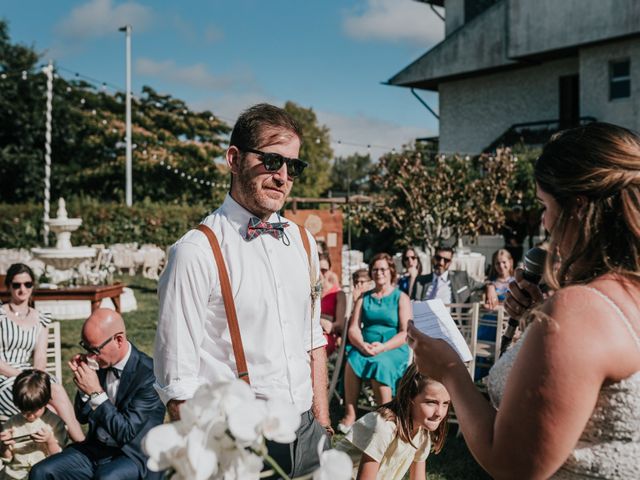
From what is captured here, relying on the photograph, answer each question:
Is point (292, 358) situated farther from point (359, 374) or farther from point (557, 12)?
point (557, 12)

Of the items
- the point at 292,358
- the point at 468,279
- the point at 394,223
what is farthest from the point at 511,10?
the point at 292,358

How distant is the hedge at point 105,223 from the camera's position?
2377 centimetres

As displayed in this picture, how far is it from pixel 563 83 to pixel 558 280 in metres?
25.7

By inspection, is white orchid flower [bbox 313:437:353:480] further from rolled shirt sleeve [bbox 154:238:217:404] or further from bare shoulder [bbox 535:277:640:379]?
rolled shirt sleeve [bbox 154:238:217:404]

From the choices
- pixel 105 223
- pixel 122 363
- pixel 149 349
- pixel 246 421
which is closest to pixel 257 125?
pixel 246 421

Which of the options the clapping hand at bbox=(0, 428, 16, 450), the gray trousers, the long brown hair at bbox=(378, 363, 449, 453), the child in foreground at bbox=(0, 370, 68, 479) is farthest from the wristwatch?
the gray trousers

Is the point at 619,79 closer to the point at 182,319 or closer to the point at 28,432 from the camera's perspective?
the point at 28,432

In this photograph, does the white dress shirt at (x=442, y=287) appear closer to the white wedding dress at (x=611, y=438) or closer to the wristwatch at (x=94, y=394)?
the wristwatch at (x=94, y=394)

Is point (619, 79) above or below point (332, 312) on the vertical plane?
above

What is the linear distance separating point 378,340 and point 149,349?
4.38 m

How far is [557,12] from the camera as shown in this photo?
77.9 ft

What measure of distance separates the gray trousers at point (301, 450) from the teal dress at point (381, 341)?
3881 mm

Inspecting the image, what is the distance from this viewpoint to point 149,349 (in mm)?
9898

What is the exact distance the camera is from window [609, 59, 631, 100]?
22941 millimetres
